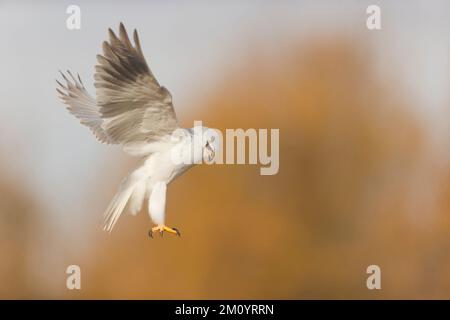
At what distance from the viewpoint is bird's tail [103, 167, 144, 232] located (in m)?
4.34

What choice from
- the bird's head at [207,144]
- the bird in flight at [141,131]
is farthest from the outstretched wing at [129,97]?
the bird's head at [207,144]

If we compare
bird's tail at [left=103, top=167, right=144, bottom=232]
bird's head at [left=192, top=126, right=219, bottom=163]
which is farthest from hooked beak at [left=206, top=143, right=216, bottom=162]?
bird's tail at [left=103, top=167, right=144, bottom=232]

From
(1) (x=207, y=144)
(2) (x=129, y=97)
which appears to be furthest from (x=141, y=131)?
(1) (x=207, y=144)

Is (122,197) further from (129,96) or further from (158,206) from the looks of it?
(129,96)

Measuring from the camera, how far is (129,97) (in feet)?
13.2

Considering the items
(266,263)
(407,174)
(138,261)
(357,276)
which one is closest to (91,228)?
(138,261)

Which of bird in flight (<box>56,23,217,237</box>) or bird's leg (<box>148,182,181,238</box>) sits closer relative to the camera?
bird in flight (<box>56,23,217,237</box>)

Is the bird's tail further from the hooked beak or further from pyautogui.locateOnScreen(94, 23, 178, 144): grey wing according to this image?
the hooked beak

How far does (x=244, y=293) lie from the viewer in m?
9.36

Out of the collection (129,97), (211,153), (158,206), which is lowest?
(158,206)

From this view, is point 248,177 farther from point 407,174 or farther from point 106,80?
point 106,80

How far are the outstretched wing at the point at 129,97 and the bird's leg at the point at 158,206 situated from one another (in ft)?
0.91

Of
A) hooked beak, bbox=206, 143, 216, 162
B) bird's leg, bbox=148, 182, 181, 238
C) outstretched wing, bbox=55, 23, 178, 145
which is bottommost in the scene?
bird's leg, bbox=148, 182, 181, 238

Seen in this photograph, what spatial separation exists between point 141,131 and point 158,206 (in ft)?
1.41
